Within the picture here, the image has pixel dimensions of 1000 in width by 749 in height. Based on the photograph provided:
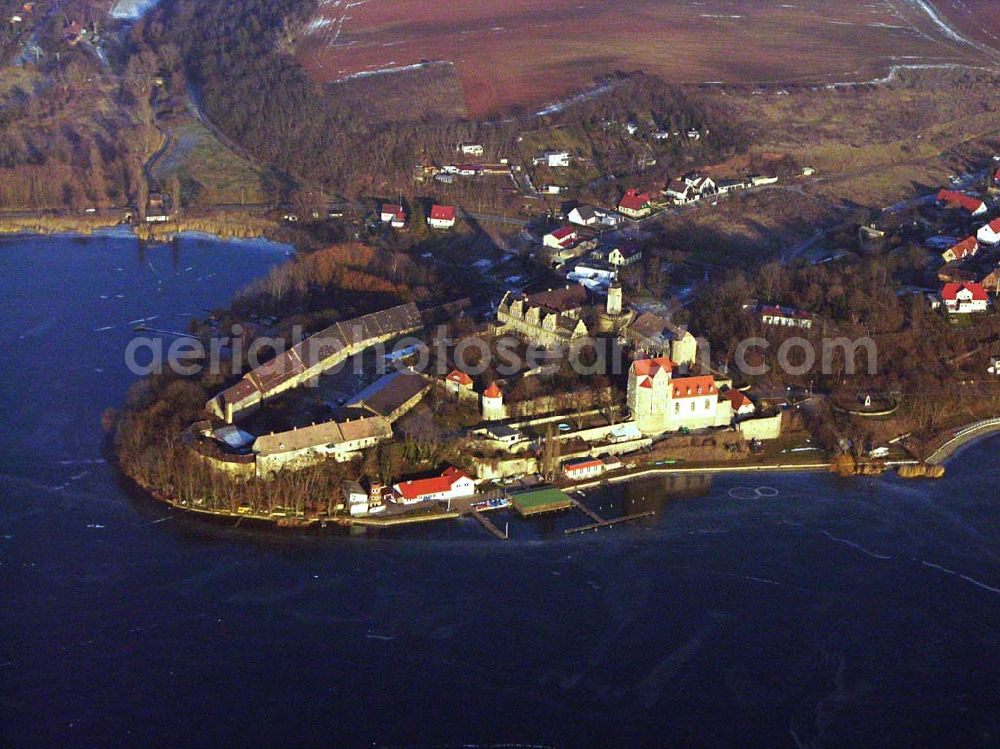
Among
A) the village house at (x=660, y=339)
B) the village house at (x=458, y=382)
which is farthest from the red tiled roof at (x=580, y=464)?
the village house at (x=660, y=339)

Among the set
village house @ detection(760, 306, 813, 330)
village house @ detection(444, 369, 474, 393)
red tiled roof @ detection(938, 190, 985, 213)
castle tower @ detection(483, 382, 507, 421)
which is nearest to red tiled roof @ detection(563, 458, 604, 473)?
castle tower @ detection(483, 382, 507, 421)

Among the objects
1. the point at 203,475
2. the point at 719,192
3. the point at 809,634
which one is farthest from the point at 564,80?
the point at 809,634

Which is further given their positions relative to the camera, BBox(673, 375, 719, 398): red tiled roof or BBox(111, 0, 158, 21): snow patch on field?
BBox(111, 0, 158, 21): snow patch on field

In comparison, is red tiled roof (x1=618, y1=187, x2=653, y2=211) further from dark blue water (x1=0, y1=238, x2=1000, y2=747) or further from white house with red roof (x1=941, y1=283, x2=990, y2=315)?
dark blue water (x1=0, y1=238, x2=1000, y2=747)

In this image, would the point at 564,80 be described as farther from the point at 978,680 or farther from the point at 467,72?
the point at 978,680

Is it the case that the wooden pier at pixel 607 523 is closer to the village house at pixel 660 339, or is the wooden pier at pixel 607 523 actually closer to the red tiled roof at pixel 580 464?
the red tiled roof at pixel 580 464

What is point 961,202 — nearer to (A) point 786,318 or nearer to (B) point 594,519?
(A) point 786,318
